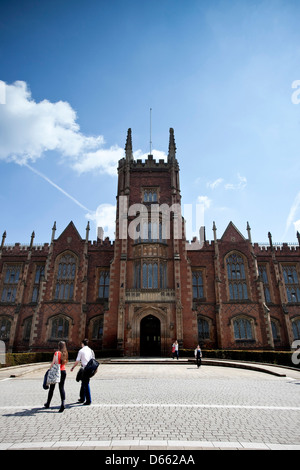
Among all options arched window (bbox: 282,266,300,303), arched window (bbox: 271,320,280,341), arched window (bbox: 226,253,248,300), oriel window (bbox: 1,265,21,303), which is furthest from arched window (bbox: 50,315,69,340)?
arched window (bbox: 282,266,300,303)

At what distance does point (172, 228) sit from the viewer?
30.1 meters

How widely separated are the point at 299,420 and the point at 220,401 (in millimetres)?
2485

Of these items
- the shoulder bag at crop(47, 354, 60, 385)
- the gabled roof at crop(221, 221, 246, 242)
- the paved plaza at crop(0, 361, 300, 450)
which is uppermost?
the gabled roof at crop(221, 221, 246, 242)

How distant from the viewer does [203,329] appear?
2942cm

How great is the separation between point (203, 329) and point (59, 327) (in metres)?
15.4

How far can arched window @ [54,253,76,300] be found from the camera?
30.5 metres

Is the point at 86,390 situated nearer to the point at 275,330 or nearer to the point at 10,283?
the point at 275,330

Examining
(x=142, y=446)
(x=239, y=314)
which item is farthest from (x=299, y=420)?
(x=239, y=314)

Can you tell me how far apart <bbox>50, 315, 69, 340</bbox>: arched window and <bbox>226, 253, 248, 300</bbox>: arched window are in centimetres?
1806

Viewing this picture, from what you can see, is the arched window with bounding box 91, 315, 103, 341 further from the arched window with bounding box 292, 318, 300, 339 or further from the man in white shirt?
the man in white shirt

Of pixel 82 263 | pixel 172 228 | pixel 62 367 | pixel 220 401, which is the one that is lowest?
pixel 220 401

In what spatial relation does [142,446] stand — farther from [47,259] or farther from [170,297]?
[47,259]

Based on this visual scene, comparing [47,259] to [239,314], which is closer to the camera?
[239,314]

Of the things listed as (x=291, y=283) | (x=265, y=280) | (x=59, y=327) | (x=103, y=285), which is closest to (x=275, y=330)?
(x=265, y=280)
